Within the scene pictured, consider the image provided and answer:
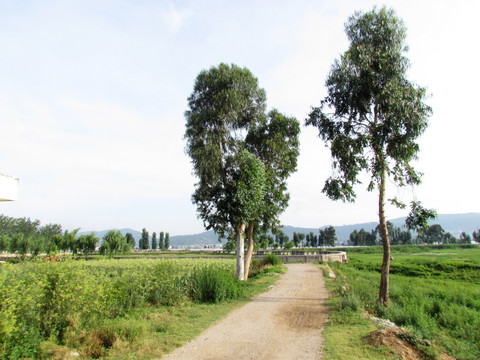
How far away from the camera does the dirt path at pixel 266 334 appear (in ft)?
22.6

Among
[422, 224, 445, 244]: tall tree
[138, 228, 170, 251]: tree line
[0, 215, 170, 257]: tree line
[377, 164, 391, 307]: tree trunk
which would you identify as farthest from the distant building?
[422, 224, 445, 244]: tall tree

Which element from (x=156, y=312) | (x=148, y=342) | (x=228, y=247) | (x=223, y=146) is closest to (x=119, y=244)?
(x=228, y=247)

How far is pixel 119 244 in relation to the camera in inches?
2122

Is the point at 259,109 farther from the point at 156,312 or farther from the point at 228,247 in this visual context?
the point at 228,247

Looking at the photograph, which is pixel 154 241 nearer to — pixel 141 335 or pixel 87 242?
→ pixel 87 242

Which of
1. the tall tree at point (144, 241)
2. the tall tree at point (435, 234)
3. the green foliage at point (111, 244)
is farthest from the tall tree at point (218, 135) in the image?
the tall tree at point (435, 234)

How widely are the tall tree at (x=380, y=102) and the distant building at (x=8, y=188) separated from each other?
13823 millimetres

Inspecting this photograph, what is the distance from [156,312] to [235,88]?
48.5ft

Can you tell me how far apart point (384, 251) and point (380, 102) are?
6065mm

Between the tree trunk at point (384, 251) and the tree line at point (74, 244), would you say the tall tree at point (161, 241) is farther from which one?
the tree trunk at point (384, 251)

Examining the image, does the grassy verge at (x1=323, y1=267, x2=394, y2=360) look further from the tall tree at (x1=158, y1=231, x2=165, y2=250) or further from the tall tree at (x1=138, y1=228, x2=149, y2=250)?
the tall tree at (x1=158, y1=231, x2=165, y2=250)

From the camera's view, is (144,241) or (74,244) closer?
(74,244)

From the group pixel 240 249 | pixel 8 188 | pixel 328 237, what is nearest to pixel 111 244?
pixel 240 249

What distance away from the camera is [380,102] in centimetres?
1262
